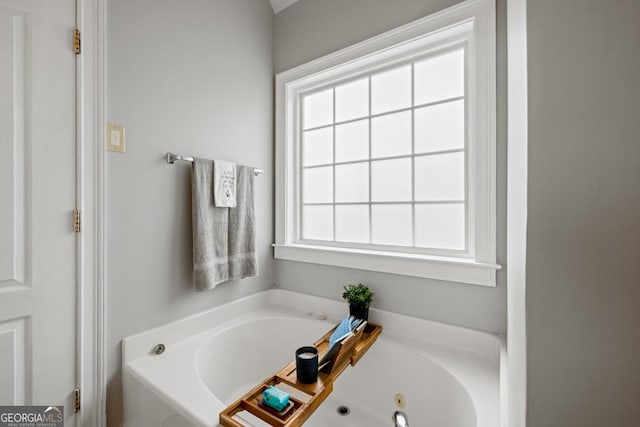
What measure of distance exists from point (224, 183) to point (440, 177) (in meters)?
1.19

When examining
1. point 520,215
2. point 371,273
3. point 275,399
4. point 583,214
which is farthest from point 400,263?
point 583,214

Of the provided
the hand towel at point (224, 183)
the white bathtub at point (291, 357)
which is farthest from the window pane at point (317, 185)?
the white bathtub at point (291, 357)

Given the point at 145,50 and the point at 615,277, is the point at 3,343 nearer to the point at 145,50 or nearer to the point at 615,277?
the point at 145,50

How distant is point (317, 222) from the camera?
6.17ft

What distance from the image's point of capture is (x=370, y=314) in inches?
59.1

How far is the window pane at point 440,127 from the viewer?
1381 mm

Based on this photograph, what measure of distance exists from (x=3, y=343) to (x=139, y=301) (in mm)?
406

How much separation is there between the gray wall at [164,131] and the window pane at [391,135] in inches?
32.1

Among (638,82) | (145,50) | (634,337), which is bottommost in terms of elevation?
(634,337)

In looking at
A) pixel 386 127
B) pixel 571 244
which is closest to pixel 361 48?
pixel 386 127

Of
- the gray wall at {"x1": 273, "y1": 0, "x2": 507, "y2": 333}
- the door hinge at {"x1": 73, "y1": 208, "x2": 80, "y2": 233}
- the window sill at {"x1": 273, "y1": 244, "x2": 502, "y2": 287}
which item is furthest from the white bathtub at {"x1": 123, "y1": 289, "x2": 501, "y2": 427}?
the door hinge at {"x1": 73, "y1": 208, "x2": 80, "y2": 233}

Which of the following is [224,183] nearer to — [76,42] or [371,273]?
[76,42]

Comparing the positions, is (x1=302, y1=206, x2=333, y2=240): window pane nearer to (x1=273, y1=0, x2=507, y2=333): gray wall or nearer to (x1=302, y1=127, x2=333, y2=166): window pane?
(x1=273, y1=0, x2=507, y2=333): gray wall

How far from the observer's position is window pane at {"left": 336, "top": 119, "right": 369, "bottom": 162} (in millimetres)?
1678
